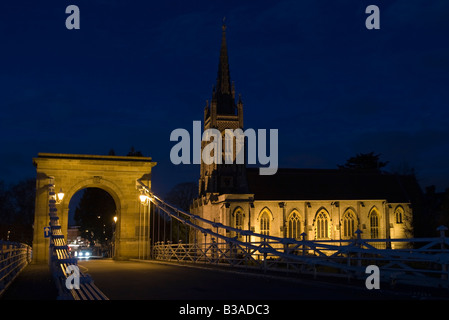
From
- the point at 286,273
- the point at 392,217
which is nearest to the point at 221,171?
the point at 392,217

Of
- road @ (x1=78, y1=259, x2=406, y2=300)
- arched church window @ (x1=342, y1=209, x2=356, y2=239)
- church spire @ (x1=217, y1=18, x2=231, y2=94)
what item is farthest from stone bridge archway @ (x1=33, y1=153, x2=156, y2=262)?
church spire @ (x1=217, y1=18, x2=231, y2=94)

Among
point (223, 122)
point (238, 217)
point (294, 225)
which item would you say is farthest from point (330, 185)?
point (223, 122)

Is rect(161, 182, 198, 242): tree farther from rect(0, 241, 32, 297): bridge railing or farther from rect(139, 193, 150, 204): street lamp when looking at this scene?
rect(0, 241, 32, 297): bridge railing

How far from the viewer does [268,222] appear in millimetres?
61531

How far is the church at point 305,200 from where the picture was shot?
6089 cm

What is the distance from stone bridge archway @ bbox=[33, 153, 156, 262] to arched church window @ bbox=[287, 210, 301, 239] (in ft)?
105

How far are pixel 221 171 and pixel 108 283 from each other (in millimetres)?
53851

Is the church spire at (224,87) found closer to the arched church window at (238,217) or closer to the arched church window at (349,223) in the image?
the arched church window at (238,217)

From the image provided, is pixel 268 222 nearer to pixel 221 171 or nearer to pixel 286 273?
pixel 221 171

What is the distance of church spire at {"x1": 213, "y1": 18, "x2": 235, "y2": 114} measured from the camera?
7506 centimetres

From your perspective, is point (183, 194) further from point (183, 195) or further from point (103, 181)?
point (103, 181)

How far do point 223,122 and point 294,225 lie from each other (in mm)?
18415

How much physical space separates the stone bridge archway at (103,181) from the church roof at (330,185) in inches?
1256

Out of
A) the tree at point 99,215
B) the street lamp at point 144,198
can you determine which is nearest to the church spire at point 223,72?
the tree at point 99,215
